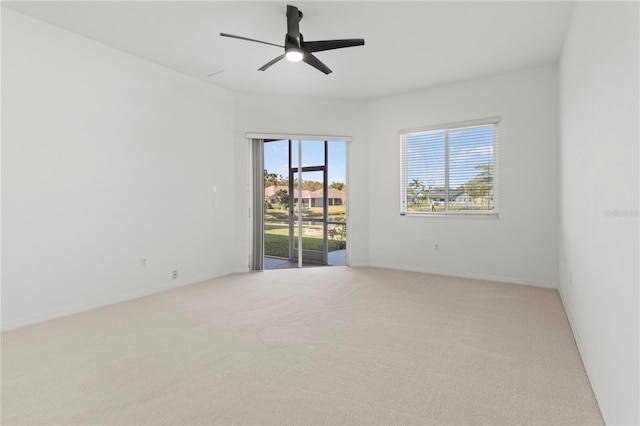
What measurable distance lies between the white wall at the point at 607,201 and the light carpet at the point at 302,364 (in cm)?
32

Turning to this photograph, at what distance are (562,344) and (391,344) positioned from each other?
1338 millimetres

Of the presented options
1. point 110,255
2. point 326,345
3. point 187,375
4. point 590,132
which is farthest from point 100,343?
point 590,132

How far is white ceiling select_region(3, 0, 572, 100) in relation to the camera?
301cm

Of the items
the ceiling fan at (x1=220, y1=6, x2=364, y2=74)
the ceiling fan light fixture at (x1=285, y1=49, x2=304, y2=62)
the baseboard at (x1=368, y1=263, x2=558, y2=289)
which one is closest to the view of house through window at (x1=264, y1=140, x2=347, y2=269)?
the baseboard at (x1=368, y1=263, x2=558, y2=289)

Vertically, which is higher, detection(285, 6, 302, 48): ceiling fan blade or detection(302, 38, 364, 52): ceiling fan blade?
detection(285, 6, 302, 48): ceiling fan blade

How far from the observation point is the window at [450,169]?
15.9ft

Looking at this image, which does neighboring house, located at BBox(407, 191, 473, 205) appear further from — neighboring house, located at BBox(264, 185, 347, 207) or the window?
neighboring house, located at BBox(264, 185, 347, 207)

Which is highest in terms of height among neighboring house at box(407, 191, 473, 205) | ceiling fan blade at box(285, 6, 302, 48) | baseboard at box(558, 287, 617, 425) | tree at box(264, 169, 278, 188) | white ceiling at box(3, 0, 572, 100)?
white ceiling at box(3, 0, 572, 100)

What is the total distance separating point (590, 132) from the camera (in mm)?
2238

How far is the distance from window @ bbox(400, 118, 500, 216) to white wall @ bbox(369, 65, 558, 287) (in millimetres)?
121

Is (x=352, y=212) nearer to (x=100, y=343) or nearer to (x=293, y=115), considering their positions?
(x=293, y=115)

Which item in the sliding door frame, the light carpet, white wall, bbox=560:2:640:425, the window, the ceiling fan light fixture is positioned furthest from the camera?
the sliding door frame

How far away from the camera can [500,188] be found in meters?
4.72

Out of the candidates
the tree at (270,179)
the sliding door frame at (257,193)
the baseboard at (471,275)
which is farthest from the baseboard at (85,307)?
the baseboard at (471,275)
